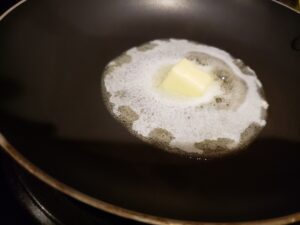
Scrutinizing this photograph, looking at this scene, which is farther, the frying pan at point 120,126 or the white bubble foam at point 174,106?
the white bubble foam at point 174,106

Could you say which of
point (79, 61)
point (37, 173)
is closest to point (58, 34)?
point (79, 61)

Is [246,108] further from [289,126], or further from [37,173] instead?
[37,173]

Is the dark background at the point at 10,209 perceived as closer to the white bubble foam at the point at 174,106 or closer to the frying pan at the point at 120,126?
the frying pan at the point at 120,126

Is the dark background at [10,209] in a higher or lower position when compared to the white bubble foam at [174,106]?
lower

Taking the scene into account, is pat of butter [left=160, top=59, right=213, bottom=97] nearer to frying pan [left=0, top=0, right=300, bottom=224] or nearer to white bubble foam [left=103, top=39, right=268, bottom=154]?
white bubble foam [left=103, top=39, right=268, bottom=154]

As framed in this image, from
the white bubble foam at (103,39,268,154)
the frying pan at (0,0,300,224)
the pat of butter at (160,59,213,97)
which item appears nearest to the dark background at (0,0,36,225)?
the frying pan at (0,0,300,224)

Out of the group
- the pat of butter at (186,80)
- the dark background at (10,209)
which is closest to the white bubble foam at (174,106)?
the pat of butter at (186,80)

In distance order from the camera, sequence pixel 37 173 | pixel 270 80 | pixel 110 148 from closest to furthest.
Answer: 1. pixel 37 173
2. pixel 110 148
3. pixel 270 80
